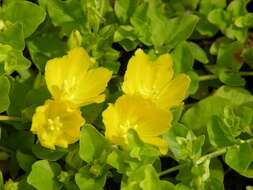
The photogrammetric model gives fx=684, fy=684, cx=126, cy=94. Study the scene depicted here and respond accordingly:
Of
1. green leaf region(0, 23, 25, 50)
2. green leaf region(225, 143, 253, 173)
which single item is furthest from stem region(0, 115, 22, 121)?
green leaf region(225, 143, 253, 173)

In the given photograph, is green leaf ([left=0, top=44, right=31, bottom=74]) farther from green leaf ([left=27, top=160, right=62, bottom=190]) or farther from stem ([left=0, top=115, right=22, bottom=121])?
green leaf ([left=27, top=160, right=62, bottom=190])

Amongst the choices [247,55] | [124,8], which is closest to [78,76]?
[124,8]

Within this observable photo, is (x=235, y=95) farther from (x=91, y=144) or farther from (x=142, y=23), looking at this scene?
(x=91, y=144)

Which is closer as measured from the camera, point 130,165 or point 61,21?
point 130,165

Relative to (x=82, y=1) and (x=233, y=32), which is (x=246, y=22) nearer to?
(x=233, y=32)

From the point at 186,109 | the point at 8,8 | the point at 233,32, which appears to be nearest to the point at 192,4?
the point at 233,32
